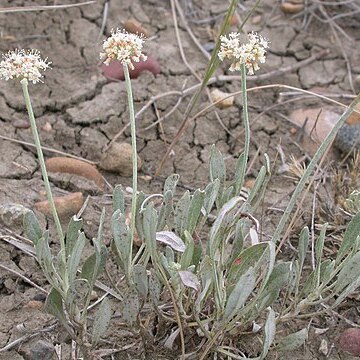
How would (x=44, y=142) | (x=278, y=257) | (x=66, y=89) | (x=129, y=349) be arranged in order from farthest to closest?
(x=66, y=89) < (x=44, y=142) < (x=278, y=257) < (x=129, y=349)

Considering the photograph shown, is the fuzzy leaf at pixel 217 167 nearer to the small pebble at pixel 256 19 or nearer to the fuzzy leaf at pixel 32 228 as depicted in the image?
the fuzzy leaf at pixel 32 228

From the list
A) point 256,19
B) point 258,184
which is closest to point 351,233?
point 258,184

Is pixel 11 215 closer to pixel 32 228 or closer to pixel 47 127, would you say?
pixel 32 228

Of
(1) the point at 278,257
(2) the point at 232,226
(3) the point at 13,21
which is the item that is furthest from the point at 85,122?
(2) the point at 232,226

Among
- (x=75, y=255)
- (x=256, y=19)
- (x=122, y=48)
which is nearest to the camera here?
(x=122, y=48)

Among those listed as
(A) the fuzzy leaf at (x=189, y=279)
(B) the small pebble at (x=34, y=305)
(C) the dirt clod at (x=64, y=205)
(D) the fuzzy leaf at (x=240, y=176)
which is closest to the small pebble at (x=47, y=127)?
(C) the dirt clod at (x=64, y=205)

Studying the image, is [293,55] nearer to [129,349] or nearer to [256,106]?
[256,106]
